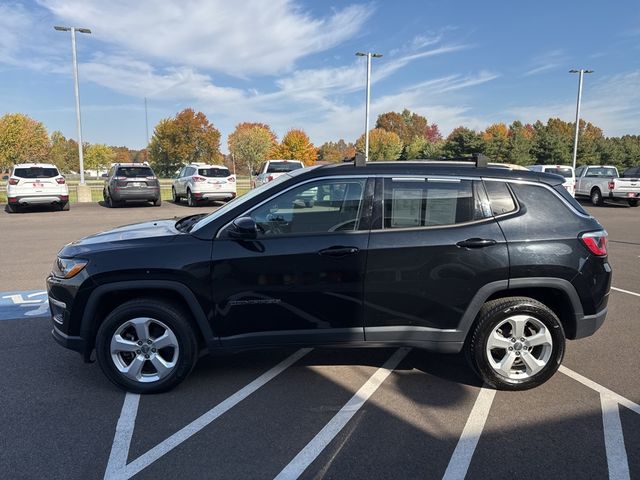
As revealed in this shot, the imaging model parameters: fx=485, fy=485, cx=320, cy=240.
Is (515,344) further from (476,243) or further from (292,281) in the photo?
(292,281)

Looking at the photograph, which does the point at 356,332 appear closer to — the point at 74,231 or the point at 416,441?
the point at 416,441

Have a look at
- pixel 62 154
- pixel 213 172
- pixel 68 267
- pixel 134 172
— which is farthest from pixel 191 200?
pixel 62 154

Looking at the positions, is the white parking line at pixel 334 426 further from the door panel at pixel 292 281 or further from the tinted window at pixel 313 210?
the tinted window at pixel 313 210

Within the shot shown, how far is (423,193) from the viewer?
12.1 ft

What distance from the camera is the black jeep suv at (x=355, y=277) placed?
11.5 feet

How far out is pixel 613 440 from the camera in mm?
3006

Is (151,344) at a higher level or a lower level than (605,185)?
lower

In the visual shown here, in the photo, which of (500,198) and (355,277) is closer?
(355,277)

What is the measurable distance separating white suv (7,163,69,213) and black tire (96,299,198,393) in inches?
617

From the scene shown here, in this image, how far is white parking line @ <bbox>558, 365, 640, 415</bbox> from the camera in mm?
3453

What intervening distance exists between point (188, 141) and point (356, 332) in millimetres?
72878

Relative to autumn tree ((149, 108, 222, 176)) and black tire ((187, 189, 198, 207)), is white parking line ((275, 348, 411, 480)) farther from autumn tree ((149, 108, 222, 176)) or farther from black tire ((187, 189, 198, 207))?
autumn tree ((149, 108, 222, 176))

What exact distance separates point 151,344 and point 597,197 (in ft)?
77.3

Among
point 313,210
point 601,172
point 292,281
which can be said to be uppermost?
point 601,172
